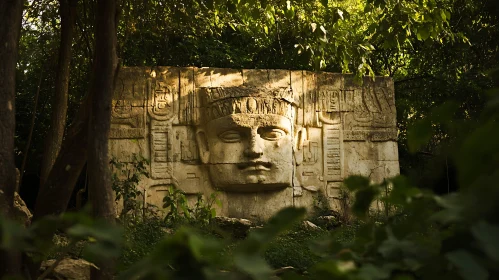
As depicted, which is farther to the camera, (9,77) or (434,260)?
(9,77)

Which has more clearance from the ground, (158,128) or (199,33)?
(199,33)

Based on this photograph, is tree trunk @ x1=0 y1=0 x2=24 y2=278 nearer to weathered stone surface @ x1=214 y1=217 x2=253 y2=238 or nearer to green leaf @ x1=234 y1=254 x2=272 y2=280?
green leaf @ x1=234 y1=254 x2=272 y2=280

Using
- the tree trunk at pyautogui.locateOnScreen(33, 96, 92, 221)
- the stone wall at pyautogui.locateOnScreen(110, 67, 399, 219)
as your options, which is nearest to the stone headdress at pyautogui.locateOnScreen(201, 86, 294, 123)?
the stone wall at pyautogui.locateOnScreen(110, 67, 399, 219)

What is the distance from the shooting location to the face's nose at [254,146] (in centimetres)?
1105

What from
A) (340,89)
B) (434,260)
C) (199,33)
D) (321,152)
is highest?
(199,33)

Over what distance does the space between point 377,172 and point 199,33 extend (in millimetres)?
3903

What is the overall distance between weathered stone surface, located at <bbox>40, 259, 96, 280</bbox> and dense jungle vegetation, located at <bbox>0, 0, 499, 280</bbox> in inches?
6.8

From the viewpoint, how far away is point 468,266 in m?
1.20

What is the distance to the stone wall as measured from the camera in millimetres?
11156

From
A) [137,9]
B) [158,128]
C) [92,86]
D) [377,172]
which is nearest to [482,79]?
[377,172]

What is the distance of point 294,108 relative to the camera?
38.8ft

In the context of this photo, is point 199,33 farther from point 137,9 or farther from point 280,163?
point 137,9

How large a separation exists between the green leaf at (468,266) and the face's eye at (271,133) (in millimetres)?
10023

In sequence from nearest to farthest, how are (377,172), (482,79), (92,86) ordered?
(92,86)
(377,172)
(482,79)
